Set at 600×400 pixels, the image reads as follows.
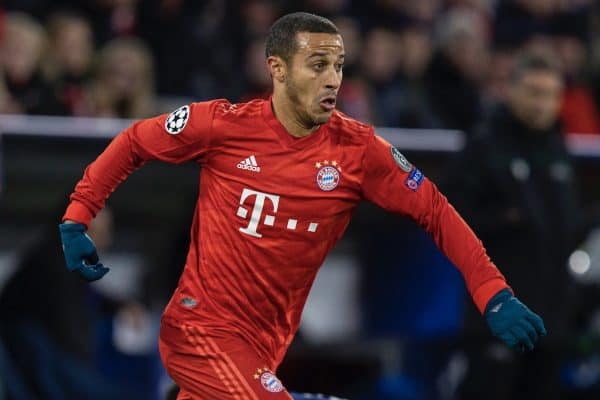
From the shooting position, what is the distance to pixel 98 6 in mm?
9562

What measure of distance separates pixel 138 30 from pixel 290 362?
8.69 ft

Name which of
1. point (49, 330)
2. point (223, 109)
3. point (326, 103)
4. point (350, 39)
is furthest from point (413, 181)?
point (350, 39)

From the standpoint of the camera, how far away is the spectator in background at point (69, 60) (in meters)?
8.75

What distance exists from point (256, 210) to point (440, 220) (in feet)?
2.22

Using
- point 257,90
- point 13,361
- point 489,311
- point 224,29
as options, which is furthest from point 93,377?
point 489,311

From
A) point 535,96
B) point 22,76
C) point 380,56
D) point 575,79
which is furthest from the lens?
point 575,79

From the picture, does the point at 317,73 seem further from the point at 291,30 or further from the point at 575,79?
the point at 575,79

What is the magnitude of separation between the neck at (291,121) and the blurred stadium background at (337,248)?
90.9 inches

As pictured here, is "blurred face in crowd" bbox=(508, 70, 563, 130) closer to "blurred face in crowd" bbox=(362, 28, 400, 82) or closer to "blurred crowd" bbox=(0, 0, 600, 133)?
"blurred crowd" bbox=(0, 0, 600, 133)

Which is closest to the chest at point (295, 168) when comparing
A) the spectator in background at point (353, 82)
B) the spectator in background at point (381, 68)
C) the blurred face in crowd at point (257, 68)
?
the blurred face in crowd at point (257, 68)

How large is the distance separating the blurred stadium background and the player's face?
7.90ft

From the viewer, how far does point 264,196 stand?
5.23 meters

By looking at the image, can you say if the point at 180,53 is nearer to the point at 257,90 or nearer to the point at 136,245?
the point at 257,90

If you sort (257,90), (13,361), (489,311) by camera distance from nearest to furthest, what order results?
(489,311) → (13,361) → (257,90)
